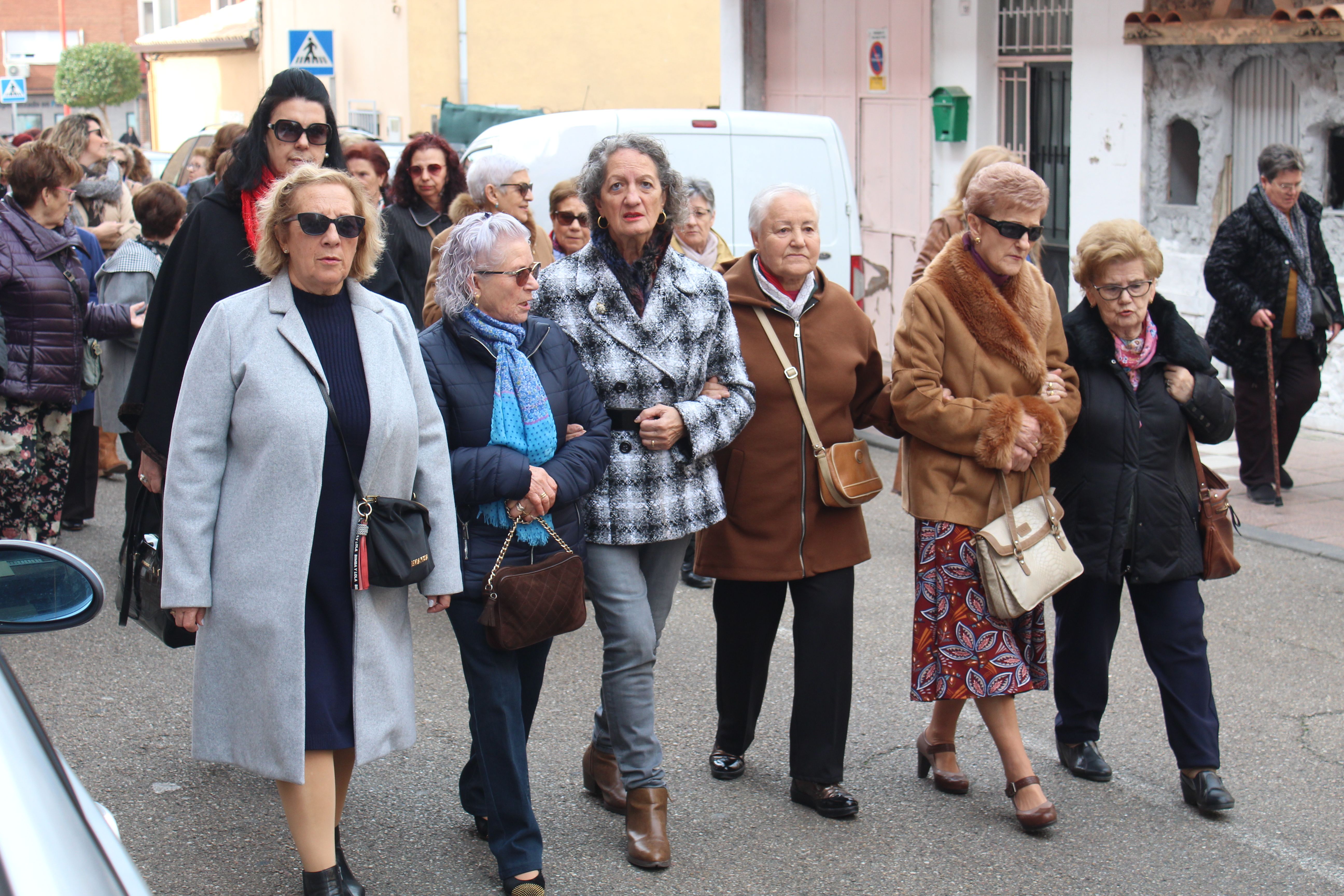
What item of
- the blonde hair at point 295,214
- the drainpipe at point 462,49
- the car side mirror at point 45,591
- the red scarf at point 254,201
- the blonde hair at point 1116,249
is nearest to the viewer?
the car side mirror at point 45,591

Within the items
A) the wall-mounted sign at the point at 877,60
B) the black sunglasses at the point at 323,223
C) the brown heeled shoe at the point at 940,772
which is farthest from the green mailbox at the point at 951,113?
the black sunglasses at the point at 323,223

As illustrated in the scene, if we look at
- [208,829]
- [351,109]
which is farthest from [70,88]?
[208,829]

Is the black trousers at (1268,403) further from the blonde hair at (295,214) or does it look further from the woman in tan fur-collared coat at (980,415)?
the blonde hair at (295,214)

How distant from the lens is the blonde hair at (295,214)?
11.7ft

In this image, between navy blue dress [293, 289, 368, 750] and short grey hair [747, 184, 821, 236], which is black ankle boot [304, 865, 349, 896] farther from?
short grey hair [747, 184, 821, 236]

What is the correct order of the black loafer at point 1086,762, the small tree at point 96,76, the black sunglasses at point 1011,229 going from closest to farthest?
the black sunglasses at point 1011,229
the black loafer at point 1086,762
the small tree at point 96,76

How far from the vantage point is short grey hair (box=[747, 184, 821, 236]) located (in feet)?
14.4

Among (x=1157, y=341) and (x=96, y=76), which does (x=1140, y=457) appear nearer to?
(x=1157, y=341)

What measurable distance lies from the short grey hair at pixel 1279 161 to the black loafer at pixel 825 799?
5.09 meters

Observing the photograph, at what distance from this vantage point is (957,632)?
434 cm

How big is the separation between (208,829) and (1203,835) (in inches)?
114

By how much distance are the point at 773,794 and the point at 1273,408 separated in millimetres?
4762

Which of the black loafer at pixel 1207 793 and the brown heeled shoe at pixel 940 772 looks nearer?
the black loafer at pixel 1207 793

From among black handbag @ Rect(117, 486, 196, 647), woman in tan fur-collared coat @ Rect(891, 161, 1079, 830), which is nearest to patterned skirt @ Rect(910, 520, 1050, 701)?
woman in tan fur-collared coat @ Rect(891, 161, 1079, 830)
